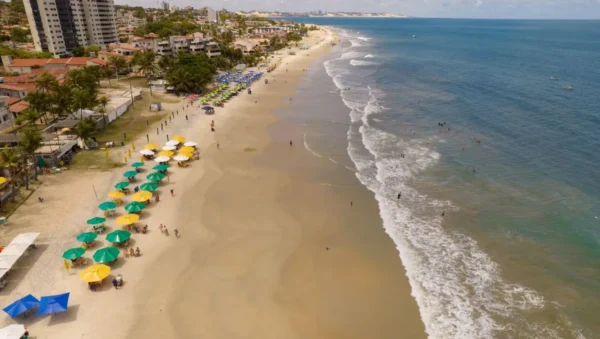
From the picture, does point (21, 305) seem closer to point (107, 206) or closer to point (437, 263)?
point (107, 206)

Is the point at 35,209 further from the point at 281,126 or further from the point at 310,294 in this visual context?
the point at 281,126

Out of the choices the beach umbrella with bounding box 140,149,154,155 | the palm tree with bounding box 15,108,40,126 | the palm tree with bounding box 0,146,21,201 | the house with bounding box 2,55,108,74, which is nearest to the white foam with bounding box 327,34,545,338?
the beach umbrella with bounding box 140,149,154,155

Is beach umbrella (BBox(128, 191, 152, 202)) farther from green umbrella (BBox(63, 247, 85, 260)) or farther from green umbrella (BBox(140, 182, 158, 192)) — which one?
green umbrella (BBox(63, 247, 85, 260))

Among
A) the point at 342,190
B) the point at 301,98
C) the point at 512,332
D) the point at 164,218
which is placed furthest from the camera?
the point at 301,98

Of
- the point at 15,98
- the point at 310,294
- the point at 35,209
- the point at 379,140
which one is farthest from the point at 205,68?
the point at 310,294

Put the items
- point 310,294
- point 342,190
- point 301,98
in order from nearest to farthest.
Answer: point 310,294 → point 342,190 → point 301,98
